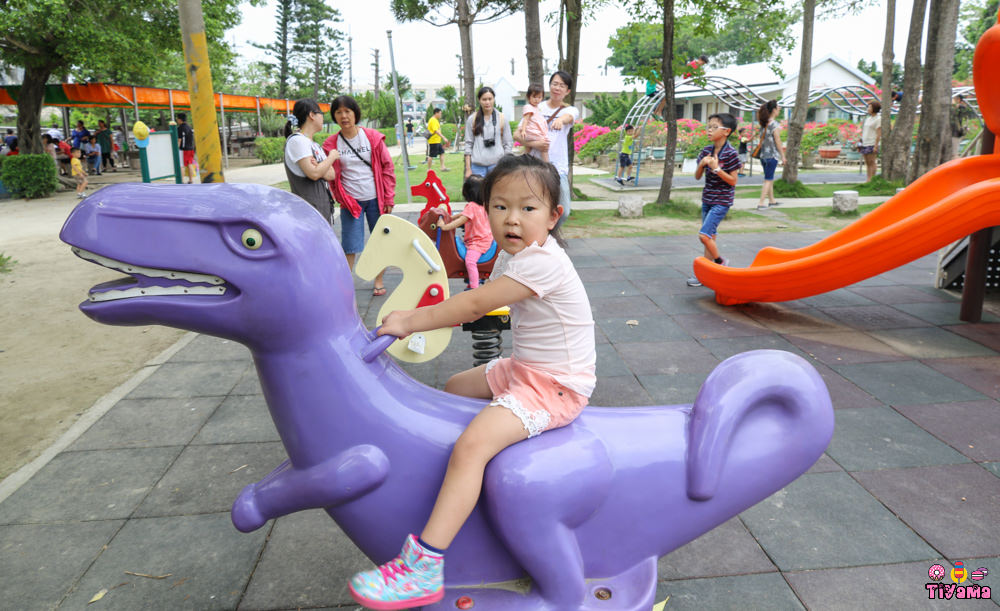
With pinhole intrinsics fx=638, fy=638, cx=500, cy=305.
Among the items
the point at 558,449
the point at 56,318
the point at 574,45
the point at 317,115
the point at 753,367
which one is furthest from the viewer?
the point at 574,45

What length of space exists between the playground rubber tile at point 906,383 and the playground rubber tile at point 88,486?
3709 mm

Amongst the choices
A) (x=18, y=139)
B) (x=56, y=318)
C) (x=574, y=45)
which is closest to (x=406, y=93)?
(x=18, y=139)

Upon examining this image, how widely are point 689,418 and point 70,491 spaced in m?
2.55

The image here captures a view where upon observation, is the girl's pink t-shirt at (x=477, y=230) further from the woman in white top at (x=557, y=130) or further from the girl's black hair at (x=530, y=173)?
the girl's black hair at (x=530, y=173)

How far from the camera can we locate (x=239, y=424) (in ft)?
10.7

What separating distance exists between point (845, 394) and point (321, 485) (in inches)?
123

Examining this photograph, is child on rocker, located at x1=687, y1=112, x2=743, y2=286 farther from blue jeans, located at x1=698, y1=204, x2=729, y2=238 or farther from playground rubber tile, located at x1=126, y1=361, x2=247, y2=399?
playground rubber tile, located at x1=126, y1=361, x2=247, y2=399

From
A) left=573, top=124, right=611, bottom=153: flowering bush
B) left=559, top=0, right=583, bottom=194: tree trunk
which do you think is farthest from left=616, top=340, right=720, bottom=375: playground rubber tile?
left=573, top=124, right=611, bottom=153: flowering bush

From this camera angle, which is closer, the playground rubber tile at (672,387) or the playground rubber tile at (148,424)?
the playground rubber tile at (148,424)

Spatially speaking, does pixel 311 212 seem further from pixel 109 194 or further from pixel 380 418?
pixel 380 418

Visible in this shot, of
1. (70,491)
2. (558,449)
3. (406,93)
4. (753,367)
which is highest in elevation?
(406,93)

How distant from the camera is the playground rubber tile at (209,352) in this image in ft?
14.0

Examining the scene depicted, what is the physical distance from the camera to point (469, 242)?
4309mm

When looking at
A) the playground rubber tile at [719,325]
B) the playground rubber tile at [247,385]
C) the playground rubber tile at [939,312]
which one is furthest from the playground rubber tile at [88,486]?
the playground rubber tile at [939,312]
